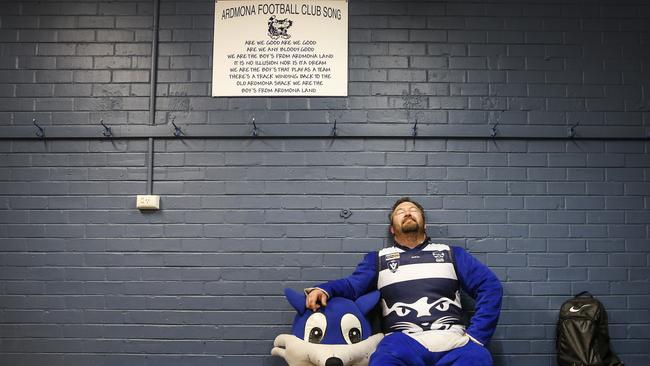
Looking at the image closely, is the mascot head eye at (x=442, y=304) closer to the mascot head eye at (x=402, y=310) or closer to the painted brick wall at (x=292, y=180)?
the mascot head eye at (x=402, y=310)

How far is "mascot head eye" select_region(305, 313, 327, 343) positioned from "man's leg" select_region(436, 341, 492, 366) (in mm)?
623

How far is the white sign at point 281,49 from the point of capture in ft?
11.4

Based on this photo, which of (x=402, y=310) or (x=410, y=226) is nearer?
(x=402, y=310)

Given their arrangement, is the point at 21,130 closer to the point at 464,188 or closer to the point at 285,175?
the point at 285,175

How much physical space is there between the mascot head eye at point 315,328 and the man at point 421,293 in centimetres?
6

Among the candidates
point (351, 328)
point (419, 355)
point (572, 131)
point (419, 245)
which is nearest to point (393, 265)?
point (419, 245)

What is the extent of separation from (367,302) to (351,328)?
0.20m

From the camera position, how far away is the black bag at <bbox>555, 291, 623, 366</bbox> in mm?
3064

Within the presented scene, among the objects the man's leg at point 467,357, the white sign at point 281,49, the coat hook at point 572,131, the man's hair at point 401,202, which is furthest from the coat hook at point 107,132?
the coat hook at point 572,131

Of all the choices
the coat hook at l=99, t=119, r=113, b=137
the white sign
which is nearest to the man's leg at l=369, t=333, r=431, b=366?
the white sign

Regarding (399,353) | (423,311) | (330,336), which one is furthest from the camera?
(423,311)

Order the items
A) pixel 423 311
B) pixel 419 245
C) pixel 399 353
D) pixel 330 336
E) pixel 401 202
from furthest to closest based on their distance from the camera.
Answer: pixel 401 202 → pixel 419 245 → pixel 423 311 → pixel 330 336 → pixel 399 353

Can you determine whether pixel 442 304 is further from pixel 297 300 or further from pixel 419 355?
pixel 297 300

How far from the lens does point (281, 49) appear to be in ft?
11.5
